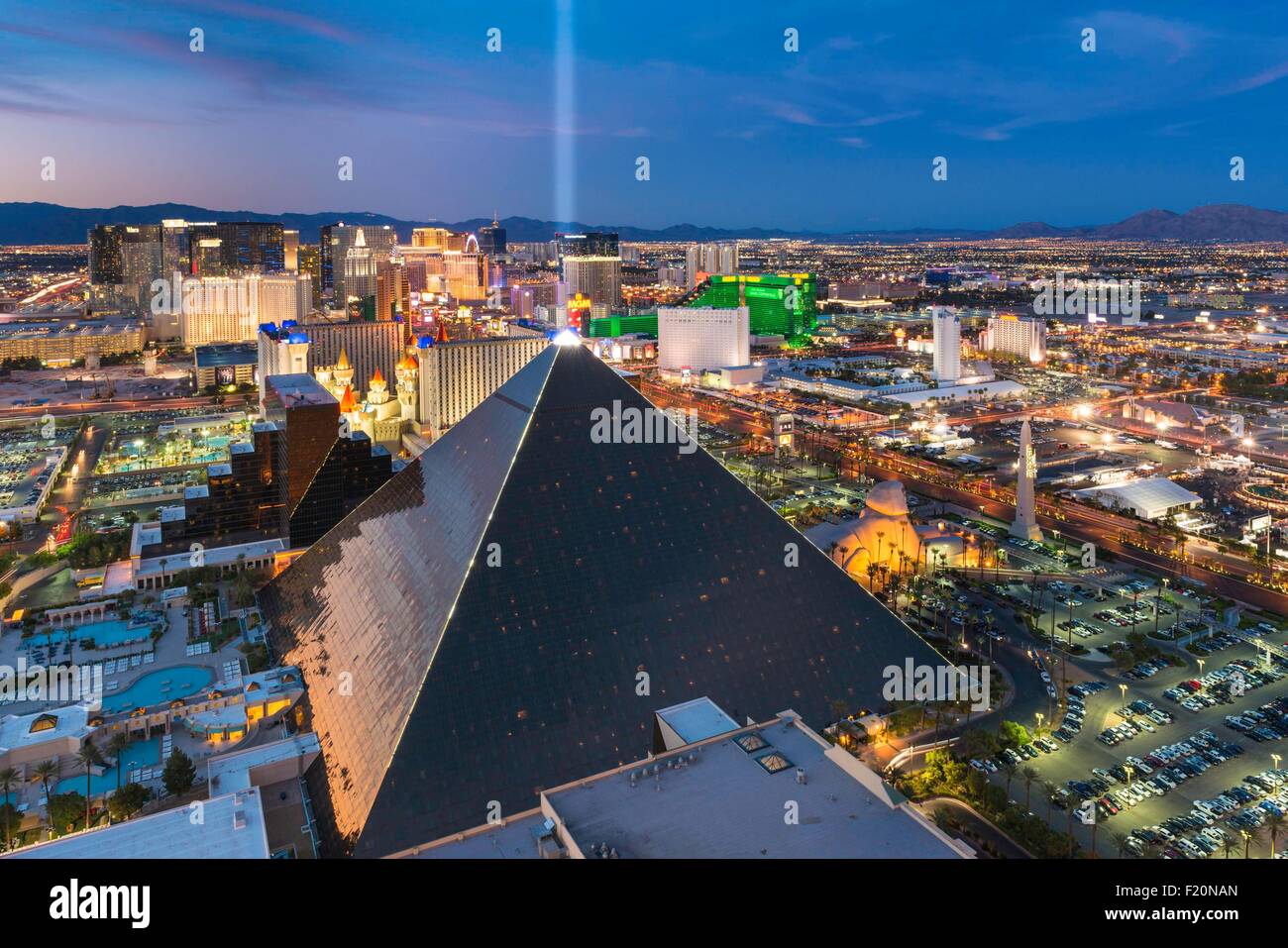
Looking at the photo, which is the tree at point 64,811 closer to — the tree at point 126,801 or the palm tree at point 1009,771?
the tree at point 126,801

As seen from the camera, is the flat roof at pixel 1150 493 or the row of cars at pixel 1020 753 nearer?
the row of cars at pixel 1020 753

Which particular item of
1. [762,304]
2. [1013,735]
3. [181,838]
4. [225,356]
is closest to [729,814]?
[181,838]

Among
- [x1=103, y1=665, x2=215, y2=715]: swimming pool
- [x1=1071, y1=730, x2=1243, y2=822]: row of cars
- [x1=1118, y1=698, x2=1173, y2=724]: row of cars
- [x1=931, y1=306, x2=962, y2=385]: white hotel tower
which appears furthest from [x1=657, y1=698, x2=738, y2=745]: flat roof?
[x1=931, y1=306, x2=962, y2=385]: white hotel tower

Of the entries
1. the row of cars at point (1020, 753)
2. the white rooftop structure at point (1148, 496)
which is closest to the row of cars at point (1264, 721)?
the row of cars at point (1020, 753)

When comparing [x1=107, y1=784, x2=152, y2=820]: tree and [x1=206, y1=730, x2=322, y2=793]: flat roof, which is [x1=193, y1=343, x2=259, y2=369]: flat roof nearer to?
[x1=206, y1=730, x2=322, y2=793]: flat roof

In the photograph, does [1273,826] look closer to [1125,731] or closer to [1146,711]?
[1125,731]
